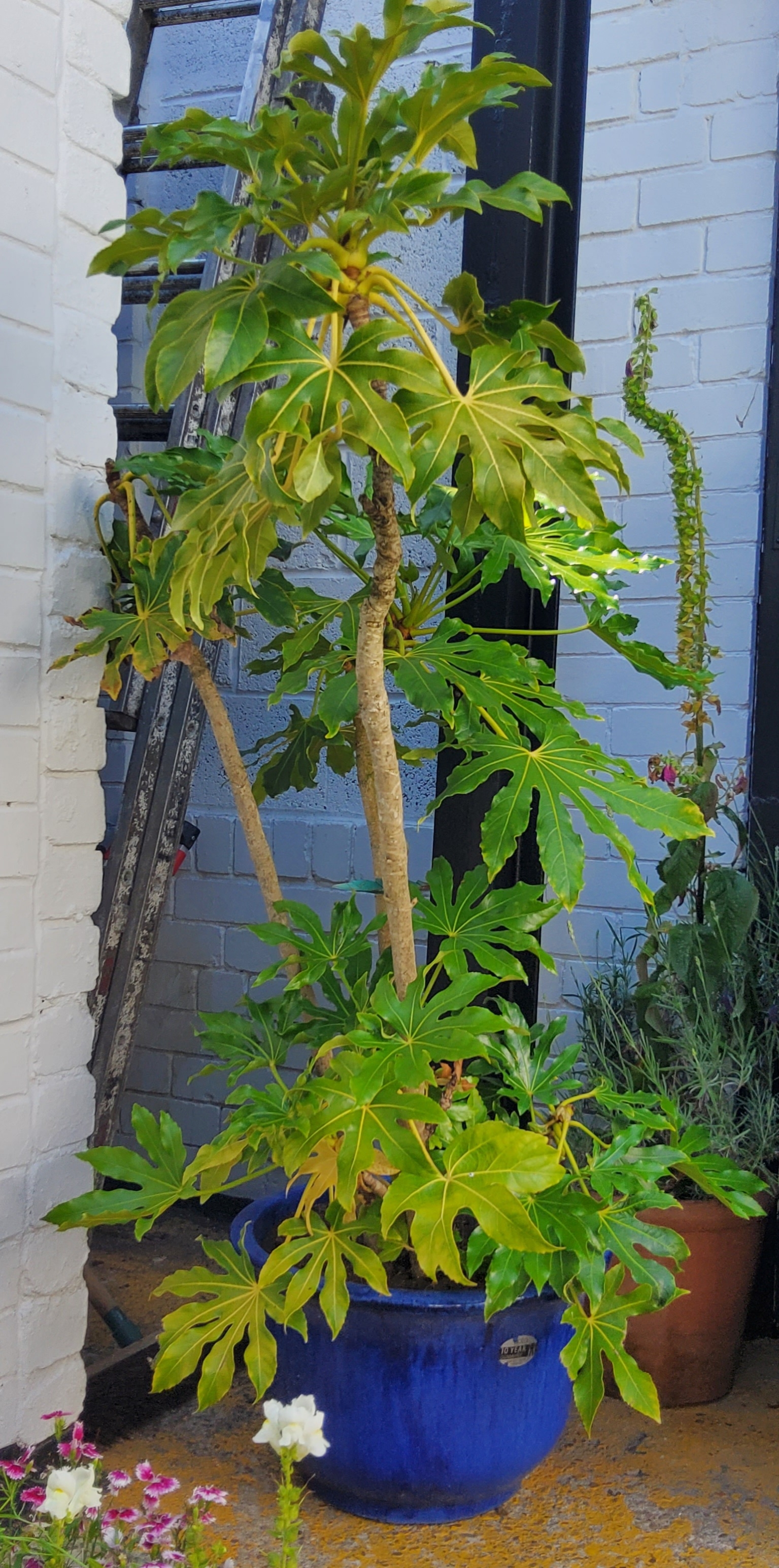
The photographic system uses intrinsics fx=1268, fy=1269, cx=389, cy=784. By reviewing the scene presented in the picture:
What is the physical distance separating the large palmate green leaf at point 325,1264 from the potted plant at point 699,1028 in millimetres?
533

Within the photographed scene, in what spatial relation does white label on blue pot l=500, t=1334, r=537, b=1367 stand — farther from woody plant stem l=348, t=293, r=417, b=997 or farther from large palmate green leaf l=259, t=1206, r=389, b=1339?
woody plant stem l=348, t=293, r=417, b=997

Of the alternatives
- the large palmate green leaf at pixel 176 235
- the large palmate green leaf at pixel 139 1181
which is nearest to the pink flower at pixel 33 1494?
the large palmate green leaf at pixel 139 1181

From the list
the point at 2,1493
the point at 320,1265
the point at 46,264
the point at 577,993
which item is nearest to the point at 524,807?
the point at 320,1265

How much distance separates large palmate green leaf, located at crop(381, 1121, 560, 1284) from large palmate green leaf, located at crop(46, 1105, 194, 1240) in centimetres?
26

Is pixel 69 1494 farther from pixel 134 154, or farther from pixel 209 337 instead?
pixel 134 154

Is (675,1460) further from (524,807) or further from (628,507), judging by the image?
(628,507)

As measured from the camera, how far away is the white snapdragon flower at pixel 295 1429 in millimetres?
915

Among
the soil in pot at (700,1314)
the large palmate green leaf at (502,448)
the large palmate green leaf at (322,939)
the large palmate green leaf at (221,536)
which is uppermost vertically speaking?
the large palmate green leaf at (502,448)

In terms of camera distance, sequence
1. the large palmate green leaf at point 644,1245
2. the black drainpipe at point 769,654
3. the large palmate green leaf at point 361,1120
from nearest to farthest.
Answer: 1. the large palmate green leaf at point 361,1120
2. the large palmate green leaf at point 644,1245
3. the black drainpipe at point 769,654

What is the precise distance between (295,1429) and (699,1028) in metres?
0.97

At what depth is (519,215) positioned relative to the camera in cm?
156

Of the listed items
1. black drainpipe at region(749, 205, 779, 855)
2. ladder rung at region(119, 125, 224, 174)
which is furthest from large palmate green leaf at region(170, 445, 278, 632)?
black drainpipe at region(749, 205, 779, 855)

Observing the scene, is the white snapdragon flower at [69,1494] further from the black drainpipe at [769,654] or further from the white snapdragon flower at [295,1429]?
the black drainpipe at [769,654]

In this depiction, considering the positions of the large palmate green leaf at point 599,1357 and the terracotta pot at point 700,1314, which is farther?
the terracotta pot at point 700,1314
